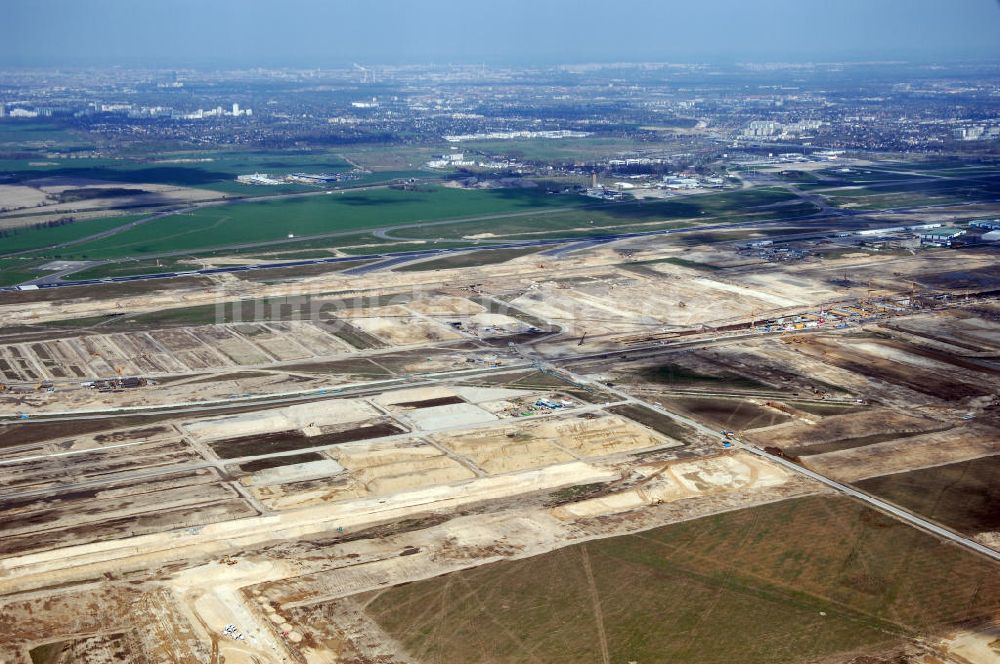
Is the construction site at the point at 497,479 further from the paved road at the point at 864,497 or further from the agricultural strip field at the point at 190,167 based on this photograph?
the agricultural strip field at the point at 190,167

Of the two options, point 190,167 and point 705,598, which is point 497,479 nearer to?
point 705,598

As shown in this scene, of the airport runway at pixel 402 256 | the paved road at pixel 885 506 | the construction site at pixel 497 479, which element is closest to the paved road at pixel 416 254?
the airport runway at pixel 402 256

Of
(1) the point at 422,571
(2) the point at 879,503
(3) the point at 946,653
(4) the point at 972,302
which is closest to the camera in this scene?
(3) the point at 946,653

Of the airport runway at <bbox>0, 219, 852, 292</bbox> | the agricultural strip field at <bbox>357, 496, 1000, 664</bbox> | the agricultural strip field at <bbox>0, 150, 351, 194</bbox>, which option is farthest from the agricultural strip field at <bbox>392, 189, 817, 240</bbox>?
the agricultural strip field at <bbox>357, 496, 1000, 664</bbox>

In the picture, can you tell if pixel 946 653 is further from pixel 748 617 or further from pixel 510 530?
pixel 510 530

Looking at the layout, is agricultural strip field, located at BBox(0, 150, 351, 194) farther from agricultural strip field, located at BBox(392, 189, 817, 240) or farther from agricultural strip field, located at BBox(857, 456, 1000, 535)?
agricultural strip field, located at BBox(857, 456, 1000, 535)

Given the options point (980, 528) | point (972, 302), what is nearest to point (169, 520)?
point (980, 528)
